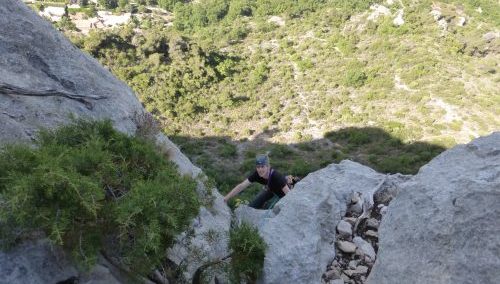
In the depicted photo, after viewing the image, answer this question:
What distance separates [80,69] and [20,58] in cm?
145

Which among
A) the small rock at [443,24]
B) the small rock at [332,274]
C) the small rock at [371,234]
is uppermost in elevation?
the small rock at [371,234]

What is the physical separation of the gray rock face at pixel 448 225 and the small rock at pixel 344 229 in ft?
3.94

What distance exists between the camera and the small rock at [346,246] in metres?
6.98

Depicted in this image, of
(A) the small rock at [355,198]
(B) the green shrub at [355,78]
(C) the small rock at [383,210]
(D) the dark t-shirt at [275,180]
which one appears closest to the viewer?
(C) the small rock at [383,210]

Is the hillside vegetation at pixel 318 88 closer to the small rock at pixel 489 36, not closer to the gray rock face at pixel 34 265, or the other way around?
the small rock at pixel 489 36

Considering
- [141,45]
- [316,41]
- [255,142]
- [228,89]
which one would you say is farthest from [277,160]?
[316,41]

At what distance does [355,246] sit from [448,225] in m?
2.23

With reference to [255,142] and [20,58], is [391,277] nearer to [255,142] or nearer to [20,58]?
[20,58]

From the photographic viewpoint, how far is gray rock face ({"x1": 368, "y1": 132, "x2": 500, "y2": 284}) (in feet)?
15.5

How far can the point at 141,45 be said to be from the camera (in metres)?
39.0

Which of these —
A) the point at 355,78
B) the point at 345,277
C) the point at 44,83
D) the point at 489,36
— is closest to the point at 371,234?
the point at 345,277

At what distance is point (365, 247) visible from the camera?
695cm

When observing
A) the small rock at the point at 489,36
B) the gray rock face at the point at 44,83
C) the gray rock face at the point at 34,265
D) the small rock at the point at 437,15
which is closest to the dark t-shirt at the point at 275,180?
the gray rock face at the point at 44,83

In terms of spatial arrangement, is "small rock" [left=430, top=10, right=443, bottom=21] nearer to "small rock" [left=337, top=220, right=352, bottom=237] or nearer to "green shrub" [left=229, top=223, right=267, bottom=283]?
"small rock" [left=337, top=220, right=352, bottom=237]
